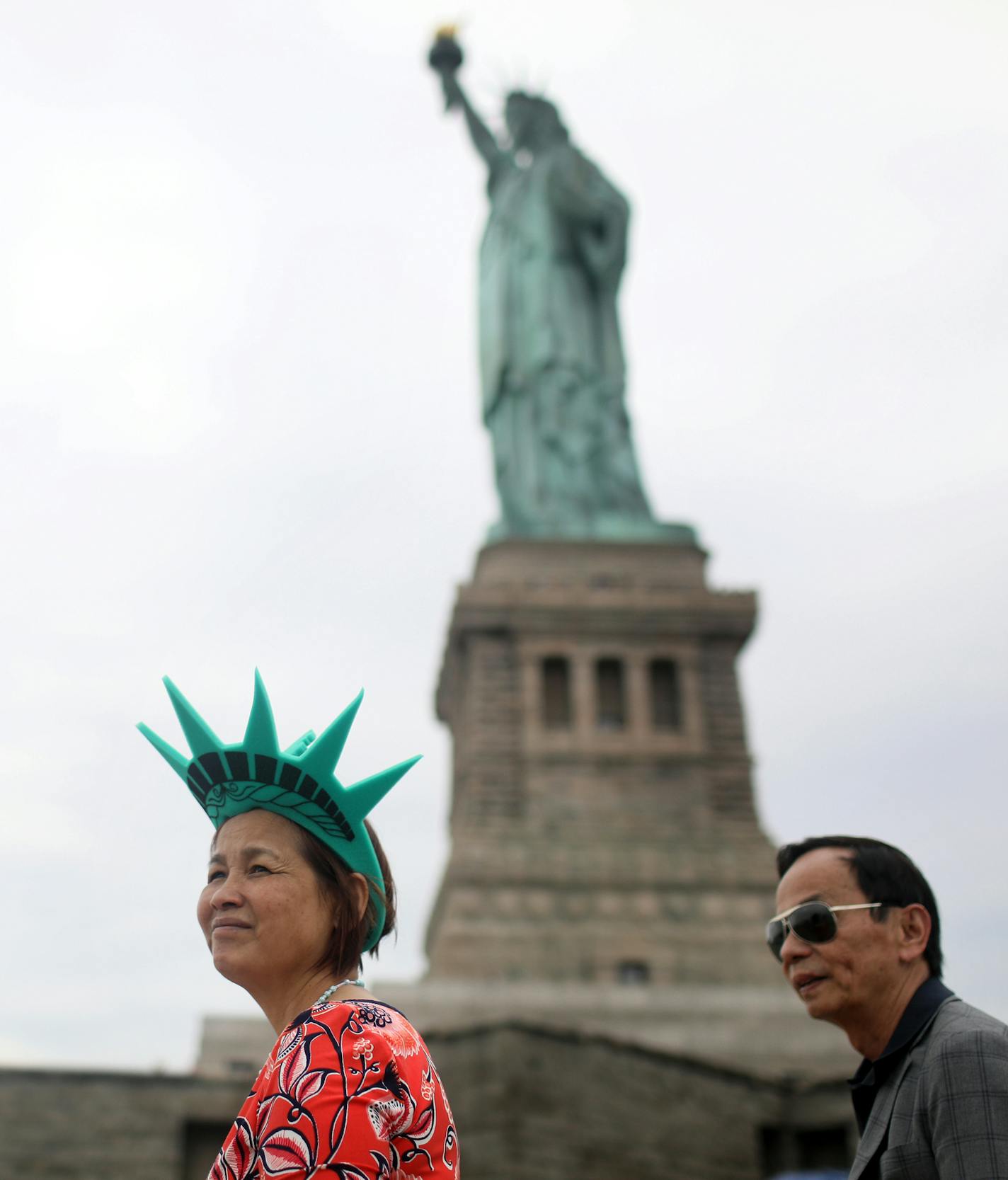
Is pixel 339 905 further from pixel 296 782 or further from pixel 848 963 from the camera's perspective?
pixel 848 963

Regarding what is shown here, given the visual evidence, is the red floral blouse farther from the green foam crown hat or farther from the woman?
the green foam crown hat

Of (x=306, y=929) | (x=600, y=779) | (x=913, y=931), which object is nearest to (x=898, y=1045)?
(x=913, y=931)

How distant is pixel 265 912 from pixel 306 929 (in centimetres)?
10

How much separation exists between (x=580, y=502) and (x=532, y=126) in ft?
34.0

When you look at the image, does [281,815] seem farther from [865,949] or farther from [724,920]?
[724,920]

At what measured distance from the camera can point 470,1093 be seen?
58.5 feet

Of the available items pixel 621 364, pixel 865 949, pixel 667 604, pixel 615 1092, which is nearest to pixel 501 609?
pixel 667 604

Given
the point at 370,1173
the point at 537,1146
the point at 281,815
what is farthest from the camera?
the point at 537,1146

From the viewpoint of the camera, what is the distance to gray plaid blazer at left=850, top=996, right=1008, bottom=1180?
10.1 ft

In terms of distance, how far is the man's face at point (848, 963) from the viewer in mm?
3670

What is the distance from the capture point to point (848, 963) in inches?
145

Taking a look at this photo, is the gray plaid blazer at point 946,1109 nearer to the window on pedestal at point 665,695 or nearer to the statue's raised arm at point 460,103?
the window on pedestal at point 665,695

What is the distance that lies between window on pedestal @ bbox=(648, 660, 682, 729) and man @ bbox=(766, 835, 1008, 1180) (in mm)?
25849

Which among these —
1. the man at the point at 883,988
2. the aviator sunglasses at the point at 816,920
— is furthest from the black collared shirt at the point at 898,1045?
the aviator sunglasses at the point at 816,920
